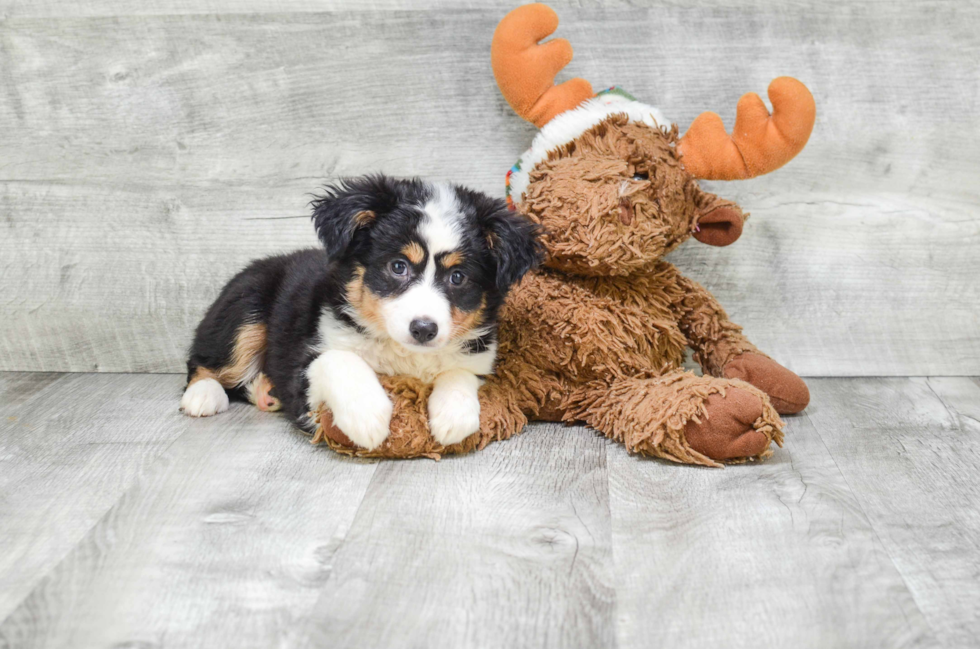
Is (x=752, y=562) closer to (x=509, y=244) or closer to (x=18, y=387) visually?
(x=509, y=244)

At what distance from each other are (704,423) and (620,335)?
1.20 ft

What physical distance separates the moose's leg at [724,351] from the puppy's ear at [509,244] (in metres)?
0.60

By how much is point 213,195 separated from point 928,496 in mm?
2215

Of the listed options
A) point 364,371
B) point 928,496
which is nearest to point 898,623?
point 928,496

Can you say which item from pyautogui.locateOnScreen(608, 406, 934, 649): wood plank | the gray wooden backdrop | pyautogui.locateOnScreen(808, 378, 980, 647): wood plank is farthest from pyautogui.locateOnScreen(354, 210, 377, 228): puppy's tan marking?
pyautogui.locateOnScreen(808, 378, 980, 647): wood plank

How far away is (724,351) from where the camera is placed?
245 cm

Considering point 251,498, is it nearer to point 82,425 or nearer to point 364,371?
point 364,371

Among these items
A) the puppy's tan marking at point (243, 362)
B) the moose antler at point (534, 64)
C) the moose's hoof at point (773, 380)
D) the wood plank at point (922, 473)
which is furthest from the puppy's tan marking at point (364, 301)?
the wood plank at point (922, 473)

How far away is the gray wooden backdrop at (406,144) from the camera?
259 cm

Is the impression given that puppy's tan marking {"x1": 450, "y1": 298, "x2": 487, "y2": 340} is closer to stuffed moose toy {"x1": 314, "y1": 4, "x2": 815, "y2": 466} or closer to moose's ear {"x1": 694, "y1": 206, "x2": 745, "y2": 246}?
stuffed moose toy {"x1": 314, "y1": 4, "x2": 815, "y2": 466}

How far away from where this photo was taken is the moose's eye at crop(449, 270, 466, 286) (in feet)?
6.54

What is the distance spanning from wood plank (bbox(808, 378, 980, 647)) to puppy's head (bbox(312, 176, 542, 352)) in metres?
0.96

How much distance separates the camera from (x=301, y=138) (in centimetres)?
268

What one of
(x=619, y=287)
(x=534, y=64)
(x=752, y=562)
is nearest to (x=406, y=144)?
(x=534, y=64)
